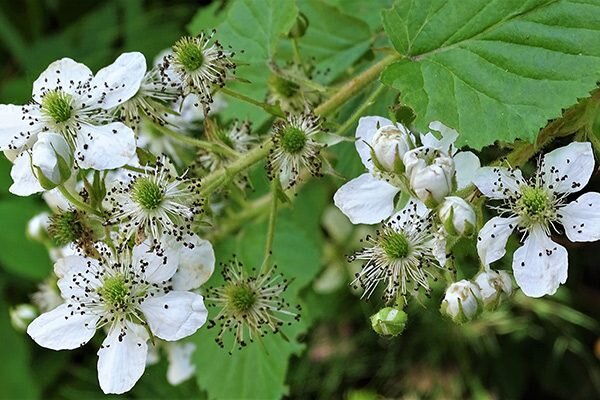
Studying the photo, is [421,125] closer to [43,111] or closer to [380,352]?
[43,111]

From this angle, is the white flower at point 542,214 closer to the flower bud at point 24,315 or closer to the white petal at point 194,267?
the white petal at point 194,267

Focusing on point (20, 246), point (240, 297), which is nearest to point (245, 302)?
point (240, 297)

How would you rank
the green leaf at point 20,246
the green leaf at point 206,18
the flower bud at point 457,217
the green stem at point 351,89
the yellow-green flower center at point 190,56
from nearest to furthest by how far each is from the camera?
the flower bud at point 457,217 → the yellow-green flower center at point 190,56 → the green stem at point 351,89 → the green leaf at point 206,18 → the green leaf at point 20,246

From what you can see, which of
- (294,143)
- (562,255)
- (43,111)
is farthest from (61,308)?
(562,255)

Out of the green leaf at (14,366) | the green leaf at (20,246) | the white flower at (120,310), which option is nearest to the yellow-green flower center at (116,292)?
the white flower at (120,310)

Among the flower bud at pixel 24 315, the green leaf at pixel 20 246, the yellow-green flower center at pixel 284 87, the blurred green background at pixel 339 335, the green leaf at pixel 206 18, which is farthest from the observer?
the blurred green background at pixel 339 335

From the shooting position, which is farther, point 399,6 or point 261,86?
point 261,86

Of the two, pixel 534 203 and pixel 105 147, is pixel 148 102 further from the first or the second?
pixel 534 203
